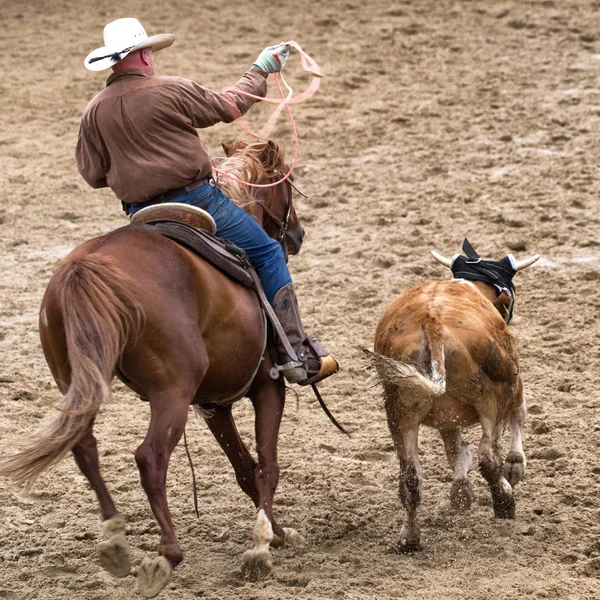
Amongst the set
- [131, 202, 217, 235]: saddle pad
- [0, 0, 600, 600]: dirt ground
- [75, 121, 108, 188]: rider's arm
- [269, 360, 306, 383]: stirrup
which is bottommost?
[0, 0, 600, 600]: dirt ground

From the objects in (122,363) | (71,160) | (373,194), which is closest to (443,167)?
(373,194)

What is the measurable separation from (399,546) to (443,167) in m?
5.78

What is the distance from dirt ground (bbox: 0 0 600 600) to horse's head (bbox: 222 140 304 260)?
4.51 ft

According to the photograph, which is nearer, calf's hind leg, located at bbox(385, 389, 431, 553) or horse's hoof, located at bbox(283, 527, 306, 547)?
calf's hind leg, located at bbox(385, 389, 431, 553)

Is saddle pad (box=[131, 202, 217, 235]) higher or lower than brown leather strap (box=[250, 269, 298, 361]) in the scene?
higher

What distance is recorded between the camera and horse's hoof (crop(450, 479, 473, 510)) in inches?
217

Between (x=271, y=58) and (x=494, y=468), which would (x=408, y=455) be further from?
(x=271, y=58)

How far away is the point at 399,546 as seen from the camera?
5.18 m

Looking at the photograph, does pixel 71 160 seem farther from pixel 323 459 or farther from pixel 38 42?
pixel 323 459

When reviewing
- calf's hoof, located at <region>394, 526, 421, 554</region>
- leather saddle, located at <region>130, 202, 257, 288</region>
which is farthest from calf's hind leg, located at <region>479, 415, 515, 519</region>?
leather saddle, located at <region>130, 202, 257, 288</region>

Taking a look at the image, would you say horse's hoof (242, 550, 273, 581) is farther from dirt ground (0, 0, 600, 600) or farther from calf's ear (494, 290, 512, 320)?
calf's ear (494, 290, 512, 320)

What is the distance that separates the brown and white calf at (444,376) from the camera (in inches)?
193

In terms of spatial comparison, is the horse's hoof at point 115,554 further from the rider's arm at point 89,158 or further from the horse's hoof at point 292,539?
the rider's arm at point 89,158

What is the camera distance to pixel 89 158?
195 inches
